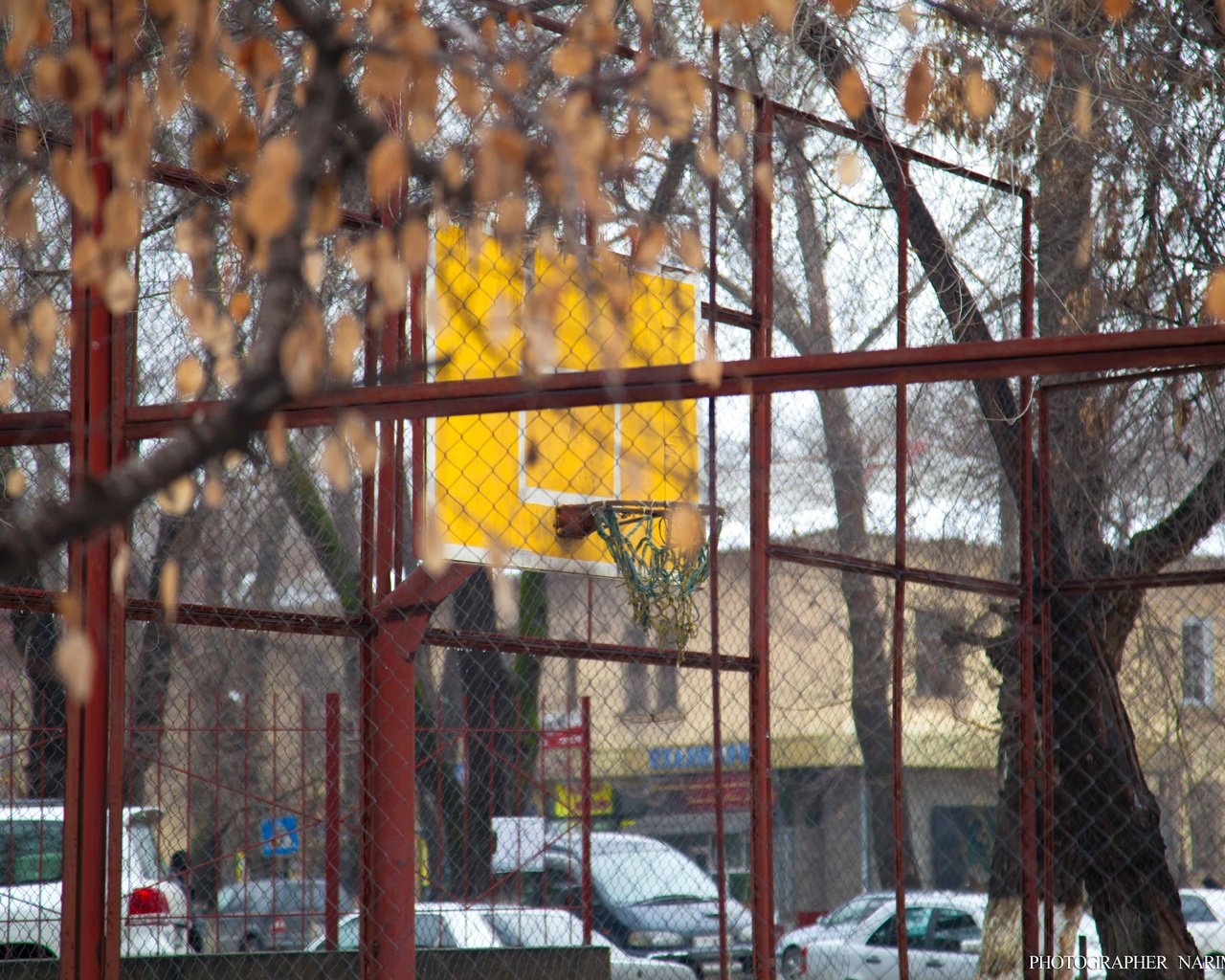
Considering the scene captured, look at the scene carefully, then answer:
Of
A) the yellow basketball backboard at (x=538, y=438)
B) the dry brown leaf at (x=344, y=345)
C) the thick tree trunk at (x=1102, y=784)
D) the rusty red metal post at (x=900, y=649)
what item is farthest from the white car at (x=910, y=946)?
the dry brown leaf at (x=344, y=345)

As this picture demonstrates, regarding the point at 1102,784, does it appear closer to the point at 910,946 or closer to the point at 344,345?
the point at 910,946

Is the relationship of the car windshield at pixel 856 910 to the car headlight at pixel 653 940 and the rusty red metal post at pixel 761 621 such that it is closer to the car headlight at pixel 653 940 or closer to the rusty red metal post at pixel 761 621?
the car headlight at pixel 653 940

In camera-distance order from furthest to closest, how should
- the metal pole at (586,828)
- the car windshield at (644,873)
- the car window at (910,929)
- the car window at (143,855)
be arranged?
the car windshield at (644,873), the car window at (910,929), the car window at (143,855), the metal pole at (586,828)

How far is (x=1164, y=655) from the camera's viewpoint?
939 centimetres

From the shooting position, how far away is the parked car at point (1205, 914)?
13344 millimetres

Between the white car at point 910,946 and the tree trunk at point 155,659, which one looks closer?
the tree trunk at point 155,659

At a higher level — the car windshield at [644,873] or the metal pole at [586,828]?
the metal pole at [586,828]

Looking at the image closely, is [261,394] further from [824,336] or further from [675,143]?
[824,336]

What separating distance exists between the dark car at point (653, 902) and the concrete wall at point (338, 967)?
4.76 metres

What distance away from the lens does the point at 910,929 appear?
41.4 feet

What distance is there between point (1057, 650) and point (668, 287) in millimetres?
3067

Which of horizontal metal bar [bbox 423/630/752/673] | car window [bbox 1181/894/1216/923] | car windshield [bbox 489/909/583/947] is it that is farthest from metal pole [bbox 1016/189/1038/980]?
car window [bbox 1181/894/1216/923]

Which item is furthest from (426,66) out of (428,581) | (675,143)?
(675,143)

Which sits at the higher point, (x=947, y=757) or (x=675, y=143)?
(x=675, y=143)
